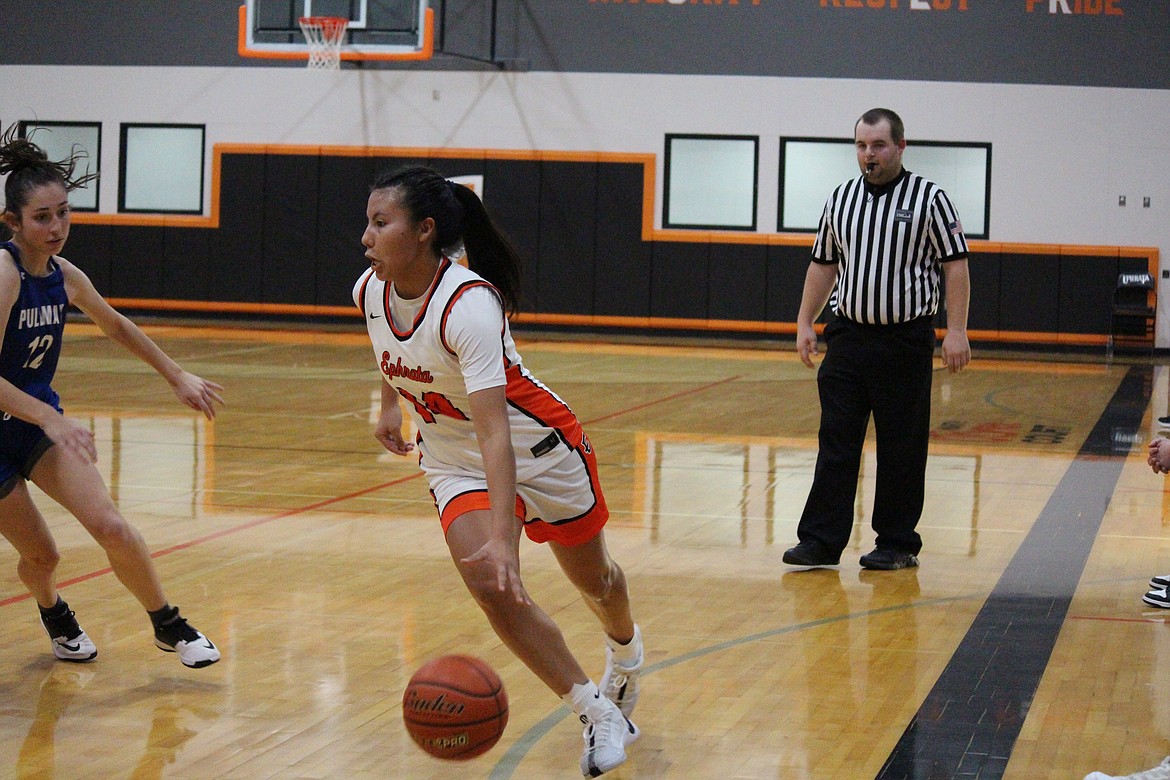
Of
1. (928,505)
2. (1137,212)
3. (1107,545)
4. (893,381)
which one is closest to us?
(893,381)

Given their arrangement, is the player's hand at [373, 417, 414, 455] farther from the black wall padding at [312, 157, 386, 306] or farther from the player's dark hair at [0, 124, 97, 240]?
the black wall padding at [312, 157, 386, 306]

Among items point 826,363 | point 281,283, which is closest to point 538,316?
point 281,283

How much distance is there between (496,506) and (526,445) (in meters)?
0.39

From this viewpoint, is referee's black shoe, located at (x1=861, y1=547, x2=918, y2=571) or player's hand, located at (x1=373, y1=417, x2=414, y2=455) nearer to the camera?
player's hand, located at (x1=373, y1=417, x2=414, y2=455)

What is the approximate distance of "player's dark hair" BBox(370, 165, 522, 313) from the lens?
3.49m

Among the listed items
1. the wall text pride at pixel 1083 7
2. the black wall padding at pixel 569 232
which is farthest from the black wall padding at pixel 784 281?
the wall text pride at pixel 1083 7

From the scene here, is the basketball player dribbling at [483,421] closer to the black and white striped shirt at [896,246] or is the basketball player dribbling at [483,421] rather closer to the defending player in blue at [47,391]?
the defending player in blue at [47,391]

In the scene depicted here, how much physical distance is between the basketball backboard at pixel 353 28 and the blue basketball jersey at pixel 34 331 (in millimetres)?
14186

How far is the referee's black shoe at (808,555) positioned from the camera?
605cm

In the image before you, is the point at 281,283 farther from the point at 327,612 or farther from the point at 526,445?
the point at 526,445

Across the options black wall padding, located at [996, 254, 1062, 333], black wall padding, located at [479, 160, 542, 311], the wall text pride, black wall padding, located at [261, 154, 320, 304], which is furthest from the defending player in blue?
the wall text pride

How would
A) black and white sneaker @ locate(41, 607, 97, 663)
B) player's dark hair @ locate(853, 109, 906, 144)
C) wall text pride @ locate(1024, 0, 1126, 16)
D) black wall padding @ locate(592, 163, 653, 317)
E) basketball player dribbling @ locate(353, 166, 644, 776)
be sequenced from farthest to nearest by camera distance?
black wall padding @ locate(592, 163, 653, 317), wall text pride @ locate(1024, 0, 1126, 16), player's dark hair @ locate(853, 109, 906, 144), black and white sneaker @ locate(41, 607, 97, 663), basketball player dribbling @ locate(353, 166, 644, 776)

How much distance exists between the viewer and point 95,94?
20266 mm

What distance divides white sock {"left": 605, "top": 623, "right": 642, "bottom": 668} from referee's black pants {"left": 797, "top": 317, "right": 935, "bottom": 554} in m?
2.24
